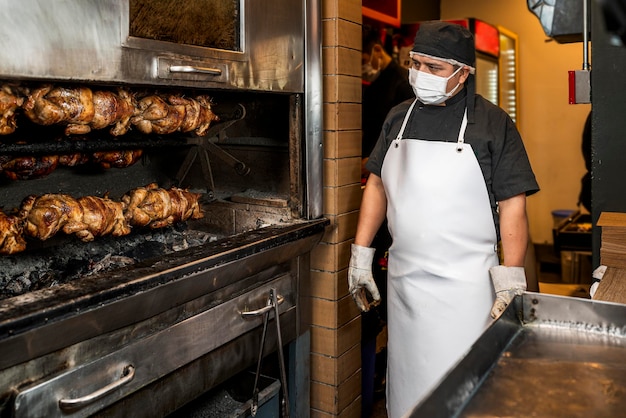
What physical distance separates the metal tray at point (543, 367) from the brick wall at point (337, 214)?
1202 mm

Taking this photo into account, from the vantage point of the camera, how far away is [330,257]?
8.89 ft

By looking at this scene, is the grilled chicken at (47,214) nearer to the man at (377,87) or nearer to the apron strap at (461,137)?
the apron strap at (461,137)

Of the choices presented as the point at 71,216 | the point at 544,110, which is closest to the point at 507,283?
the point at 71,216

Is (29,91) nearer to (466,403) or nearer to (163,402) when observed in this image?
(163,402)

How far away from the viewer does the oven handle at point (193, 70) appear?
1.89 m

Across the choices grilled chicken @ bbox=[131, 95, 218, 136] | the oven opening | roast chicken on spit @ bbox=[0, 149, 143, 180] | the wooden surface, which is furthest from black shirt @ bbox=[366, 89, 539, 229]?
roast chicken on spit @ bbox=[0, 149, 143, 180]

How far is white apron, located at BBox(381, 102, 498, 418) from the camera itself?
7.89 feet

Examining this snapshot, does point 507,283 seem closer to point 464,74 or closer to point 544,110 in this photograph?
point 464,74

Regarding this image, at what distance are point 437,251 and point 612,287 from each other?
664 mm

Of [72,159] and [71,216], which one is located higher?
[72,159]

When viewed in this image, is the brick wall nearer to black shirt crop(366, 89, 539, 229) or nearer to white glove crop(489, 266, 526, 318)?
black shirt crop(366, 89, 539, 229)

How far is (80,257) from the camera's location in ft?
7.38

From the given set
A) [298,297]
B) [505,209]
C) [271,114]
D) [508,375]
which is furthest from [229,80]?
[508,375]

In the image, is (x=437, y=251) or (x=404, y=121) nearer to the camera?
(x=437, y=251)
